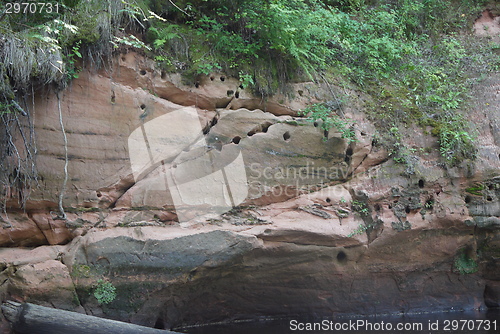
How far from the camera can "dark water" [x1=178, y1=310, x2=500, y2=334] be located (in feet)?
24.7

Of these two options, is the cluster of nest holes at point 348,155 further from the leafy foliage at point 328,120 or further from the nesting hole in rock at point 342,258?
the nesting hole in rock at point 342,258

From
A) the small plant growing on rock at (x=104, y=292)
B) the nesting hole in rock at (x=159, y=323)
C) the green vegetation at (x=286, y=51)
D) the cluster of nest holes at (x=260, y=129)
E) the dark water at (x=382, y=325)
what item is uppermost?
the green vegetation at (x=286, y=51)

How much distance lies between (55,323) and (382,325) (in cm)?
532

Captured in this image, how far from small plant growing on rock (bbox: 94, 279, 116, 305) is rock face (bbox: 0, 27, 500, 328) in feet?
0.10

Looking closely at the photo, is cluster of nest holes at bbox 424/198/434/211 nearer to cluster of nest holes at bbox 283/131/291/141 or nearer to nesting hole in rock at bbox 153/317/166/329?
cluster of nest holes at bbox 283/131/291/141

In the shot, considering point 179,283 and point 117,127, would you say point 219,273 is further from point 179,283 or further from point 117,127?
point 117,127

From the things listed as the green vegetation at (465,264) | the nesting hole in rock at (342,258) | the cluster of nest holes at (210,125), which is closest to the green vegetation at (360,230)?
the nesting hole in rock at (342,258)

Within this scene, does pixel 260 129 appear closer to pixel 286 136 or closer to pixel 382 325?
pixel 286 136

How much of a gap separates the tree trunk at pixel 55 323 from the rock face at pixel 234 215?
731 mm

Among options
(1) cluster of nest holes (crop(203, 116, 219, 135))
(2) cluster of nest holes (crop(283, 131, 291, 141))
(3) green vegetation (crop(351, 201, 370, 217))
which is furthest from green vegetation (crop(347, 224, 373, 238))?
(1) cluster of nest holes (crop(203, 116, 219, 135))

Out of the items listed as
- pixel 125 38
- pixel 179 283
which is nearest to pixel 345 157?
pixel 179 283

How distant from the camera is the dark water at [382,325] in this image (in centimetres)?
754

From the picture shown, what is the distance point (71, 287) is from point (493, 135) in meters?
7.99

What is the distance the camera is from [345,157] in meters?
8.36
